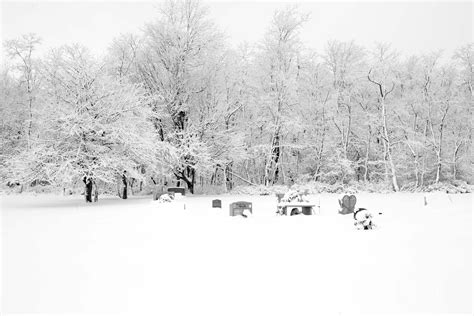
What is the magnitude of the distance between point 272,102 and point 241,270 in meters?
23.1

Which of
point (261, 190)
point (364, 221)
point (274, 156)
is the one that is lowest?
point (261, 190)

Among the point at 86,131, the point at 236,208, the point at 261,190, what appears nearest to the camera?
the point at 236,208

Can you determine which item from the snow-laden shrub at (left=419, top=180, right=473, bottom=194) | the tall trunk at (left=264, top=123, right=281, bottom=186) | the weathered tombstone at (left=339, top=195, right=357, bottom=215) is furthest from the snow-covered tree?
the snow-laden shrub at (left=419, top=180, right=473, bottom=194)

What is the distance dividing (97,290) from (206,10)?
24.9 meters

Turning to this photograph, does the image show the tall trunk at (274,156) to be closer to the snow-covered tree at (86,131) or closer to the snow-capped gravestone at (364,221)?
the snow-covered tree at (86,131)

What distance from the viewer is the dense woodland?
25609mm

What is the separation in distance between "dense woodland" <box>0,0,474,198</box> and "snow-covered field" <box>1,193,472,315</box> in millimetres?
13814

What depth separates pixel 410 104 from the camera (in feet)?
98.9

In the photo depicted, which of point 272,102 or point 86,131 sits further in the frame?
point 272,102

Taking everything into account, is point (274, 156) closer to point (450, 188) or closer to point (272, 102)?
point (272, 102)

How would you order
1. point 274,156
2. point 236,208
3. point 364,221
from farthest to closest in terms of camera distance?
1. point 274,156
2. point 236,208
3. point 364,221

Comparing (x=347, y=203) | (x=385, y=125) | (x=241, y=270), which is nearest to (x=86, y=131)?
(x=347, y=203)

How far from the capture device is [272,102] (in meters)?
28.0

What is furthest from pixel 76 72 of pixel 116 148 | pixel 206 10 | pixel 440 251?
pixel 440 251
